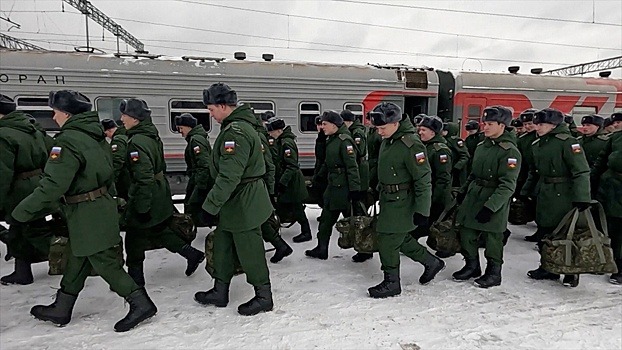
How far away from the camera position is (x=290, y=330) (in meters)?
3.35

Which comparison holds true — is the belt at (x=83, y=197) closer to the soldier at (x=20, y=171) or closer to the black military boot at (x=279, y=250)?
the soldier at (x=20, y=171)

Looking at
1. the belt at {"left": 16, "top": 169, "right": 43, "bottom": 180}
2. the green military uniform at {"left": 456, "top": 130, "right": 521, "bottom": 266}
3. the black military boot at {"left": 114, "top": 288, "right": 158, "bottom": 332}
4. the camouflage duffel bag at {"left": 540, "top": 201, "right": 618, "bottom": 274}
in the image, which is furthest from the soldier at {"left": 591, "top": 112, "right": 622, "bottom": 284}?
the belt at {"left": 16, "top": 169, "right": 43, "bottom": 180}

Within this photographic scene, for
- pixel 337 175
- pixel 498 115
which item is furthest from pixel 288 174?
pixel 498 115

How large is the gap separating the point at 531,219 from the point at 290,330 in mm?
4576

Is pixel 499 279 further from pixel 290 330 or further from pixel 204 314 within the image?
pixel 204 314

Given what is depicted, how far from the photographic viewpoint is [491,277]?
4227 mm

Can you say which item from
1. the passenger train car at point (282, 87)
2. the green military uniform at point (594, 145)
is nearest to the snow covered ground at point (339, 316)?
the green military uniform at point (594, 145)

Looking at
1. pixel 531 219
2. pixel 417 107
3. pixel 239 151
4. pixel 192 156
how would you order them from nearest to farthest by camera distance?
pixel 239 151 < pixel 192 156 < pixel 531 219 < pixel 417 107

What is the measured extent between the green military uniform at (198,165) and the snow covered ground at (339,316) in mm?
925

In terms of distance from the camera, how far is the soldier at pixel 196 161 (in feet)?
17.0

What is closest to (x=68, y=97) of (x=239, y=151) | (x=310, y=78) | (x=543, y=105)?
(x=239, y=151)

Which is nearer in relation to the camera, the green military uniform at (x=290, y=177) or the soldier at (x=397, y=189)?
the soldier at (x=397, y=189)

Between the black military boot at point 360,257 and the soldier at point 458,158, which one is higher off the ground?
the soldier at point 458,158

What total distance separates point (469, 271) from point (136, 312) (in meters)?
3.19
